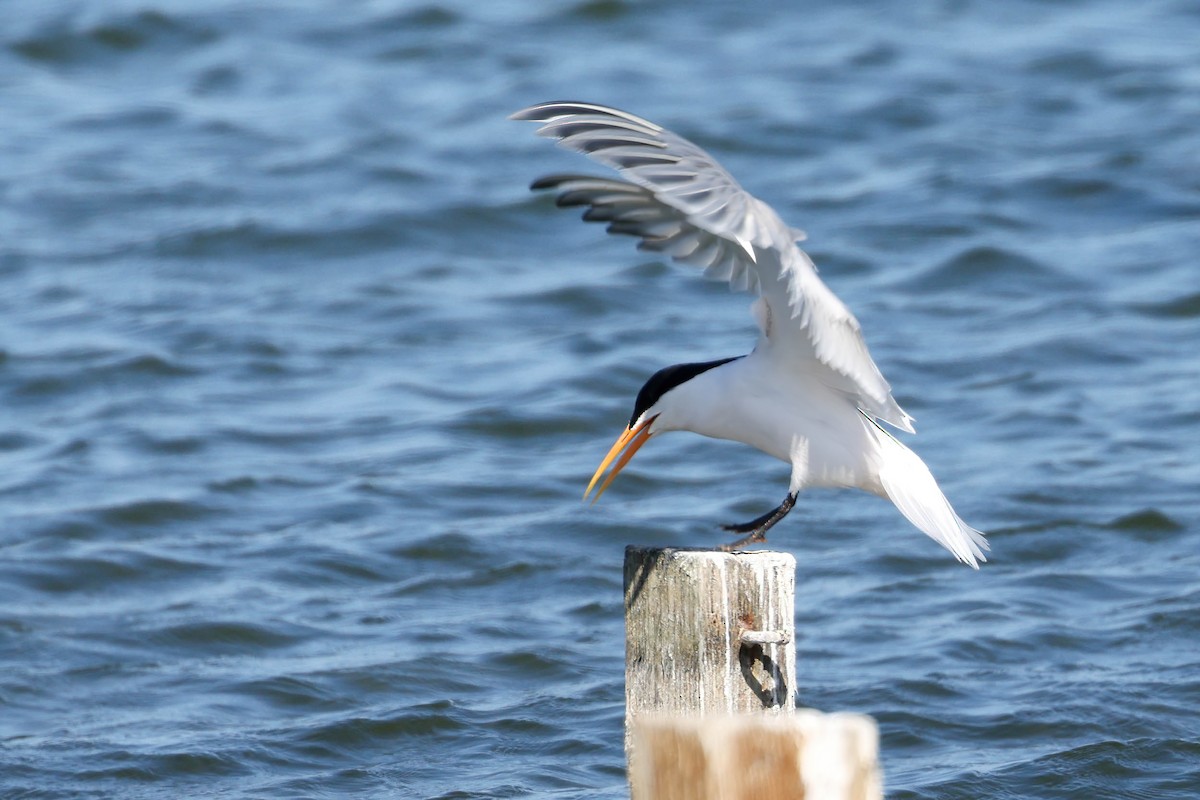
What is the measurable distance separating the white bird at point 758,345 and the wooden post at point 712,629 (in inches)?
18.5

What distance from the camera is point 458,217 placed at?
13641 millimetres

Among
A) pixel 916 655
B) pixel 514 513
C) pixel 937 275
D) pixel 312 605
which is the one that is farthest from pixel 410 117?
pixel 916 655

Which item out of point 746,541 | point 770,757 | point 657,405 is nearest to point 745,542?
point 746,541

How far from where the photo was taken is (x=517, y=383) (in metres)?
11.0

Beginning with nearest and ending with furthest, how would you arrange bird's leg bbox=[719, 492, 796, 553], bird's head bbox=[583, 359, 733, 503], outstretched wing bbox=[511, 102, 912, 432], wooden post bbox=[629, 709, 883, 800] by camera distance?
wooden post bbox=[629, 709, 883, 800], outstretched wing bbox=[511, 102, 912, 432], bird's leg bbox=[719, 492, 796, 553], bird's head bbox=[583, 359, 733, 503]

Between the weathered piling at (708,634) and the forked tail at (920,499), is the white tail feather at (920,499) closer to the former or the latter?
the forked tail at (920,499)

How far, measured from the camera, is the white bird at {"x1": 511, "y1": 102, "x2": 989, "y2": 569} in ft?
12.9

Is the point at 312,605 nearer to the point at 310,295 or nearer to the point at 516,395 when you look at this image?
the point at 516,395

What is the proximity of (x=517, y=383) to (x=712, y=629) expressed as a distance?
23.1 ft

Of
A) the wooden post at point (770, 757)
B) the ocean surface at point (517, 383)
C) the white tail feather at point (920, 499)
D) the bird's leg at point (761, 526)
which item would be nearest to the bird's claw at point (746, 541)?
the bird's leg at point (761, 526)

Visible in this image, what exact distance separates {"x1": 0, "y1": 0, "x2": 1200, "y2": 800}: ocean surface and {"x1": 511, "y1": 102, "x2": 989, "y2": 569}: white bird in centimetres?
176

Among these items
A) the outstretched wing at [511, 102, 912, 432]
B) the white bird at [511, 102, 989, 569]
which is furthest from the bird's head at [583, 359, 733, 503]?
the outstretched wing at [511, 102, 912, 432]

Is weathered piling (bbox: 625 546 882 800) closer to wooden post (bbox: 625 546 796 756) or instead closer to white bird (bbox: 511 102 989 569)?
wooden post (bbox: 625 546 796 756)

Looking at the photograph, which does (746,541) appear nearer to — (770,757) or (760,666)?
(760,666)
